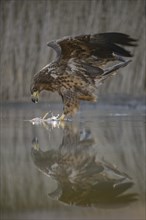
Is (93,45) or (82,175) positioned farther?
(93,45)

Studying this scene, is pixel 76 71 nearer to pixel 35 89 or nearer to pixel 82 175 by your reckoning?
pixel 35 89

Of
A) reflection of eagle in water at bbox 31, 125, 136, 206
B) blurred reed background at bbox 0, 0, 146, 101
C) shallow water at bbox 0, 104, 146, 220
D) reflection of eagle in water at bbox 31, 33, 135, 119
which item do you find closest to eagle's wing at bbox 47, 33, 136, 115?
reflection of eagle in water at bbox 31, 33, 135, 119

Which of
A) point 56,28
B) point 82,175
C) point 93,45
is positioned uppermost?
point 56,28

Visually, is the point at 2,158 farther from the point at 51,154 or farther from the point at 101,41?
the point at 101,41

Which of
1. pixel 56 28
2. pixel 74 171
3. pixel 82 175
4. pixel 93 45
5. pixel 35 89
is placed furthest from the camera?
pixel 56 28

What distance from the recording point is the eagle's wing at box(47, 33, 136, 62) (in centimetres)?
781

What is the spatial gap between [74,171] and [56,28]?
27.1ft

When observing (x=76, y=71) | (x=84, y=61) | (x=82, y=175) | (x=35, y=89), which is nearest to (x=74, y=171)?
(x=82, y=175)

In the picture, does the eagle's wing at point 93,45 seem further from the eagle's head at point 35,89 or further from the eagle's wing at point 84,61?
the eagle's head at point 35,89

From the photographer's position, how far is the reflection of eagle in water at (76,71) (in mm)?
8205

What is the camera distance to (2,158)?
4.92 metres

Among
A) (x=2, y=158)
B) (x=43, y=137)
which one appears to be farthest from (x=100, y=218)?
(x=43, y=137)

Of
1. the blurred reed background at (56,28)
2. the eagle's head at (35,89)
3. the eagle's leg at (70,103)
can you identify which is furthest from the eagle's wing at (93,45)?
the blurred reed background at (56,28)

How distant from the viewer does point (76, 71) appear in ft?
28.9
